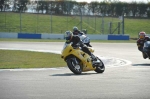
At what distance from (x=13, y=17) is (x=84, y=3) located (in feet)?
A: 72.9

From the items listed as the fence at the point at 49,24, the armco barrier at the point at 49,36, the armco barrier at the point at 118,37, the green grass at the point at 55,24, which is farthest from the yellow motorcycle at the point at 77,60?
the green grass at the point at 55,24

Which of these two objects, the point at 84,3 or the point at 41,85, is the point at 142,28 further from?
the point at 41,85

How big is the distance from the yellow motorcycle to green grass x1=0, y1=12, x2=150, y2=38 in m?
40.4

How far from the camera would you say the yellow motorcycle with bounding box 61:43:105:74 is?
14.7 meters

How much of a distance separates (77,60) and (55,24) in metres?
45.5

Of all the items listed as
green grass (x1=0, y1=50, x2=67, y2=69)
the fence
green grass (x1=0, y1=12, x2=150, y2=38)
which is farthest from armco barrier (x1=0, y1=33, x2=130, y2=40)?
green grass (x1=0, y1=50, x2=67, y2=69)

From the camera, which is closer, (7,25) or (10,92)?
(10,92)

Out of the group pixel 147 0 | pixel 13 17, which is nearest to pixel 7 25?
pixel 13 17

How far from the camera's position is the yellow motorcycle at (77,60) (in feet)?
48.3

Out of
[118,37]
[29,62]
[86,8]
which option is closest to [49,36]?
[118,37]

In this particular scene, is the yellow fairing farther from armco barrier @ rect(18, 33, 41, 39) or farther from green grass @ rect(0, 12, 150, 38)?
green grass @ rect(0, 12, 150, 38)

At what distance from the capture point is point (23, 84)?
11344 mm

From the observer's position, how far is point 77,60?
1496 centimetres

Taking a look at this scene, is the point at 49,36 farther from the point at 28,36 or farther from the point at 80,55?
the point at 80,55
